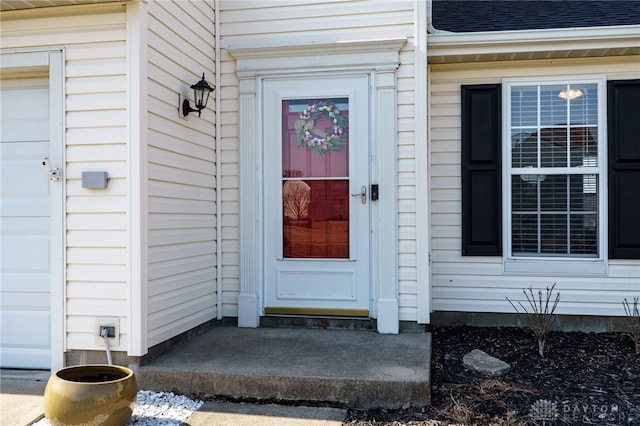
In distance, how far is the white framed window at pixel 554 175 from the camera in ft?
14.2

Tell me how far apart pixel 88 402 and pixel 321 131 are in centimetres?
266

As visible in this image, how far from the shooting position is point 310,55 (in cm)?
416

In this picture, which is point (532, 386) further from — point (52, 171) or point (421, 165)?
point (52, 171)

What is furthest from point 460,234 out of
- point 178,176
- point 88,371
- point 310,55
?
point 88,371

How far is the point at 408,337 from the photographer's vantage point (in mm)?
3850

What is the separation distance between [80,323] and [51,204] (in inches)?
31.4

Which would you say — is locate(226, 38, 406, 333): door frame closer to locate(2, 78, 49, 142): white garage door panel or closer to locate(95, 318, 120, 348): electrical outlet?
locate(95, 318, 120, 348): electrical outlet

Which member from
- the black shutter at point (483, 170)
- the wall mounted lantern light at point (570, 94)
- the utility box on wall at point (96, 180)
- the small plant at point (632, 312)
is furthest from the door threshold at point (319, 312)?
the wall mounted lantern light at point (570, 94)

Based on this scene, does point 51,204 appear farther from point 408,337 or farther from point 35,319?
point 408,337

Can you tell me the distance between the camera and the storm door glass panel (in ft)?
13.7

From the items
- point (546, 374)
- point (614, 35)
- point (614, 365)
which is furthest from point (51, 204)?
point (614, 35)

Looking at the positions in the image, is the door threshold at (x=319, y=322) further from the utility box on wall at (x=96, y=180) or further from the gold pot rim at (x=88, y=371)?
the utility box on wall at (x=96, y=180)

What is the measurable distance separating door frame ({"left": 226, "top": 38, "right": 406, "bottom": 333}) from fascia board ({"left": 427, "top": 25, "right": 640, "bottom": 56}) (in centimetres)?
46

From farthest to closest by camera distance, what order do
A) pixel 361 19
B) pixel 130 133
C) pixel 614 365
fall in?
pixel 361 19 → pixel 614 365 → pixel 130 133
